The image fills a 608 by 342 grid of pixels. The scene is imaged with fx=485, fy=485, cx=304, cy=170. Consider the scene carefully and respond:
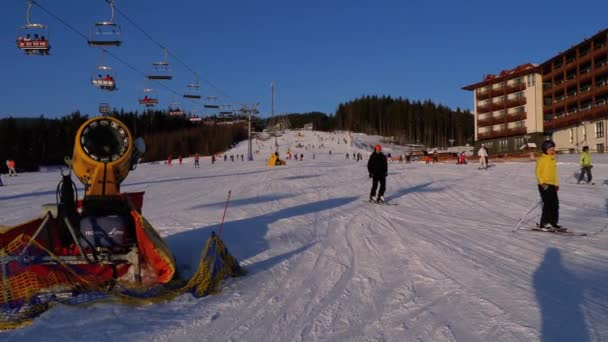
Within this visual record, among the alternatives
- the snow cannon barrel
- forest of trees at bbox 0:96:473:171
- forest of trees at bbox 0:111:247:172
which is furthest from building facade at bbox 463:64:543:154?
the snow cannon barrel

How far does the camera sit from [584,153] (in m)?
20.5

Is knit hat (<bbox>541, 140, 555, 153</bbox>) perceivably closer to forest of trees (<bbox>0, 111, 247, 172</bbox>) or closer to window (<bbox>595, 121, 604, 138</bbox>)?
window (<bbox>595, 121, 604, 138</bbox>)

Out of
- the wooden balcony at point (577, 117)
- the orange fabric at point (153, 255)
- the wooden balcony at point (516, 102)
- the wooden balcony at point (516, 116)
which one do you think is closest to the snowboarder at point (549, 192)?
the orange fabric at point (153, 255)

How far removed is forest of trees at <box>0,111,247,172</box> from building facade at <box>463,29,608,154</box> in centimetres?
5758

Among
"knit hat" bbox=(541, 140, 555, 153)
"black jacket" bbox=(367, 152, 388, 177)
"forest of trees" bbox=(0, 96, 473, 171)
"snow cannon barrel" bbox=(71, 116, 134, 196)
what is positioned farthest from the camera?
"forest of trees" bbox=(0, 96, 473, 171)

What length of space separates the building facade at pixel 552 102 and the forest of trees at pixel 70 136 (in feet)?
189

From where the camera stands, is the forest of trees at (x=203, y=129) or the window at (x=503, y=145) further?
the forest of trees at (x=203, y=129)

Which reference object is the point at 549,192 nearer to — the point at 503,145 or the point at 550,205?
the point at 550,205

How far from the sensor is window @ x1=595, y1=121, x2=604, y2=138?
56.1 m

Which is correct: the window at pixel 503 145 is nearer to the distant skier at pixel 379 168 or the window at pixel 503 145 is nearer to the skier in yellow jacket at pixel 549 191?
the distant skier at pixel 379 168

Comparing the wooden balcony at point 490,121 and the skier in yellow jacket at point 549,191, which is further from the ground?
the wooden balcony at point 490,121

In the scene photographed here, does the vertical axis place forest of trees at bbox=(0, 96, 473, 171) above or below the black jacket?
above

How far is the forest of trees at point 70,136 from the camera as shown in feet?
312

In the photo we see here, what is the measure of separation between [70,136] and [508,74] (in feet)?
228
